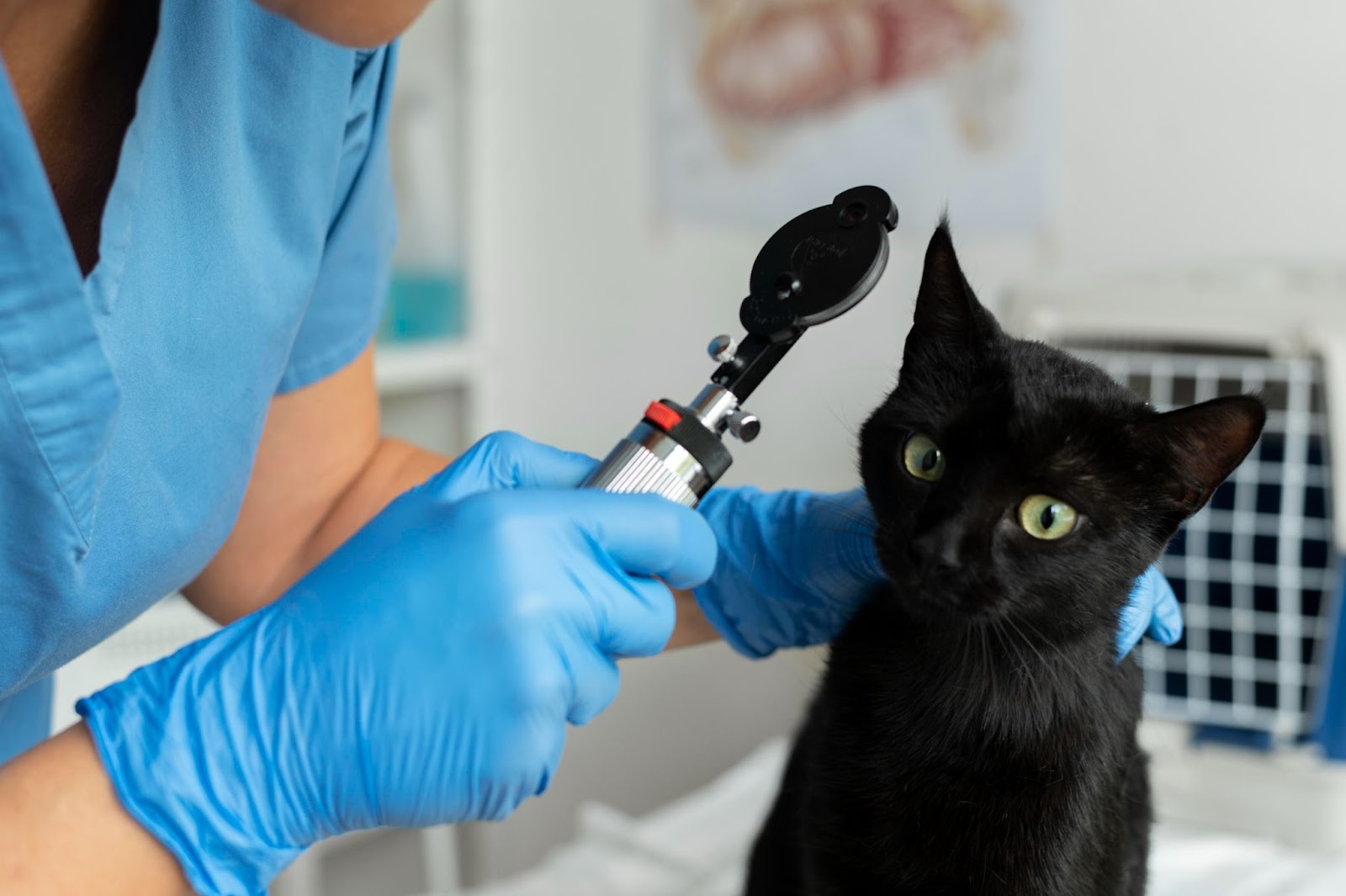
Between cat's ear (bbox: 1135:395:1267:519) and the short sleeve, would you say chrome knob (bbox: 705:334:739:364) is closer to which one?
cat's ear (bbox: 1135:395:1267:519)

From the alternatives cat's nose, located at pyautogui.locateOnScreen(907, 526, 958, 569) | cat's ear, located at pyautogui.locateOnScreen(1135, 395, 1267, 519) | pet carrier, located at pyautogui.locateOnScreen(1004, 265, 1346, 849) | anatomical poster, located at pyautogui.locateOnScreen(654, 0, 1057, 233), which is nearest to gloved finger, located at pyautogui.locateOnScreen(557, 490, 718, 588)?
cat's nose, located at pyautogui.locateOnScreen(907, 526, 958, 569)

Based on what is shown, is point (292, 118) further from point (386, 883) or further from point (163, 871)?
point (386, 883)

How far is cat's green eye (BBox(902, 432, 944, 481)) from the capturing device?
0.59 metres

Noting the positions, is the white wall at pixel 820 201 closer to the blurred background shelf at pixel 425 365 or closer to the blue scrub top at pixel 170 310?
the blurred background shelf at pixel 425 365

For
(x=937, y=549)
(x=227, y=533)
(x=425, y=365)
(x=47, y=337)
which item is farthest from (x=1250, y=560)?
(x=425, y=365)

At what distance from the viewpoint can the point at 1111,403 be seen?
1.90 feet

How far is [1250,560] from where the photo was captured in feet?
3.56

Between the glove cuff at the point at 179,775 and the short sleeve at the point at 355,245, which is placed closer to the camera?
the glove cuff at the point at 179,775

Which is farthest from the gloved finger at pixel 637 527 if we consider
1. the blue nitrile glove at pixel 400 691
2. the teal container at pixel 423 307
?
the teal container at pixel 423 307

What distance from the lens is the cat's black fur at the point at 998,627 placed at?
564 millimetres

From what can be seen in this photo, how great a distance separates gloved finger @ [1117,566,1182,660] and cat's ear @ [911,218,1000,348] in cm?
16

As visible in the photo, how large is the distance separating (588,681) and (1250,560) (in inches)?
31.7

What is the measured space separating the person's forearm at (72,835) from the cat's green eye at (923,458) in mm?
405

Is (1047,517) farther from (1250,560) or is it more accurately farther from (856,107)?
(856,107)
